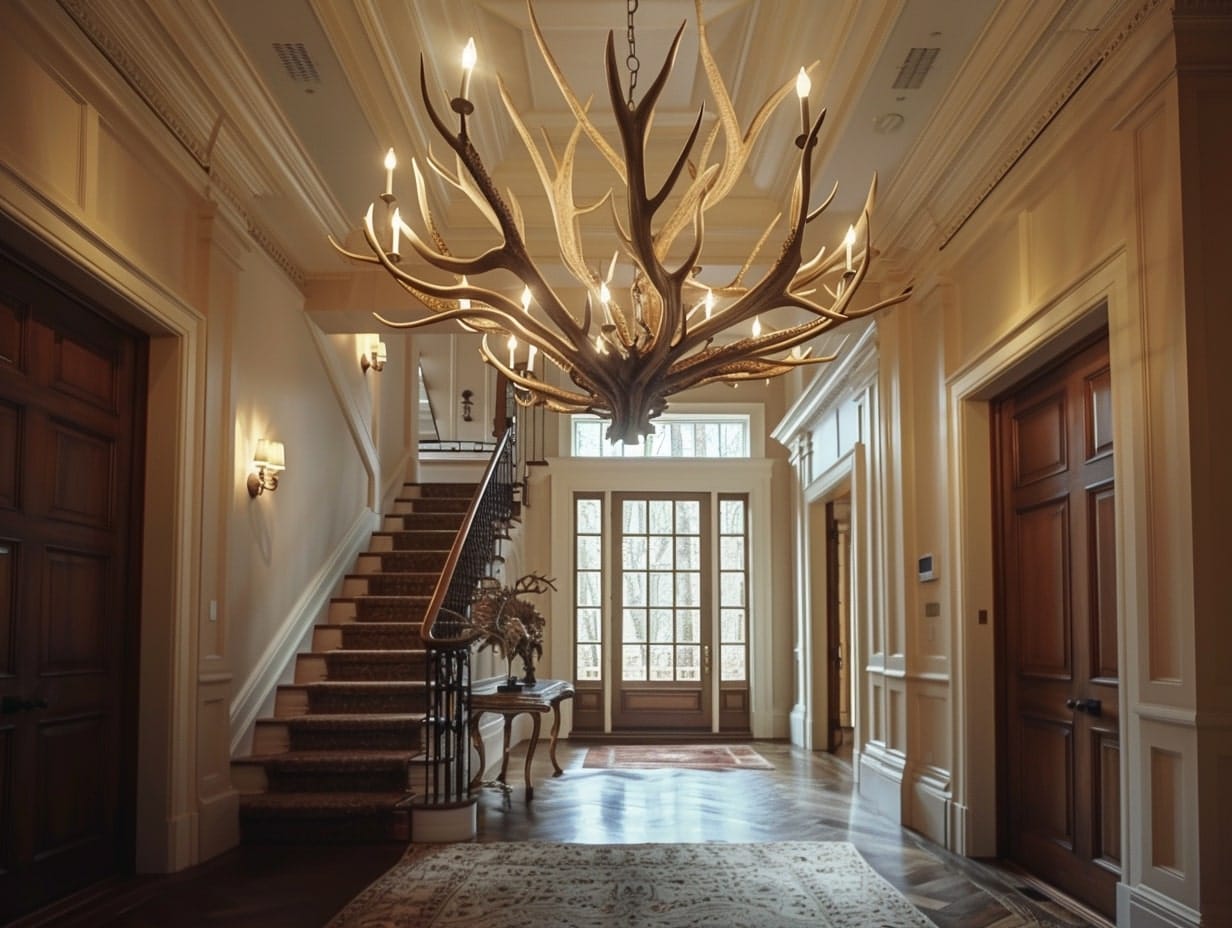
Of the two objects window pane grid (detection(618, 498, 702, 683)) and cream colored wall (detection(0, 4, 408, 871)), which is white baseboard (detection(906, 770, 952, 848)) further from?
window pane grid (detection(618, 498, 702, 683))

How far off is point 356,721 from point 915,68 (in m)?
4.65

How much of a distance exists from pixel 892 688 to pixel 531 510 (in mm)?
5880

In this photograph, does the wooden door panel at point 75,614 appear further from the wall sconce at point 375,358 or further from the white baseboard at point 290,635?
the wall sconce at point 375,358

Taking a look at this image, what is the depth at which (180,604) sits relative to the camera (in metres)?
5.47

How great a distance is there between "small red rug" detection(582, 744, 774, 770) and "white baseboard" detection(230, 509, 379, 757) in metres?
2.60

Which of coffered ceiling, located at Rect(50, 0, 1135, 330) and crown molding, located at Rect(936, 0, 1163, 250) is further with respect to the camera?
coffered ceiling, located at Rect(50, 0, 1135, 330)

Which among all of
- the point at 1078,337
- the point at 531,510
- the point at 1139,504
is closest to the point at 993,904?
the point at 1139,504

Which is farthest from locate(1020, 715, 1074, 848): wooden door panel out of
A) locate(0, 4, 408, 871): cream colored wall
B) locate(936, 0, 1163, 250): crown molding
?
locate(0, 4, 408, 871): cream colored wall

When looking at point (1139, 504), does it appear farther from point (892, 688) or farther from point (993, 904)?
point (892, 688)

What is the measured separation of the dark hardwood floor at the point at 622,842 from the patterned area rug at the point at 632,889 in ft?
0.54

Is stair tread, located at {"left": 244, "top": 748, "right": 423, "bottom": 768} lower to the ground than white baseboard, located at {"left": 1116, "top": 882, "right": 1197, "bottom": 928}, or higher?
higher

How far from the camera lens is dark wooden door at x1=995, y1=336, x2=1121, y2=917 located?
15.3 ft

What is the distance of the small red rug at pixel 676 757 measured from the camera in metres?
9.51

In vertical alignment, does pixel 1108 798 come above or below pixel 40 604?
below
